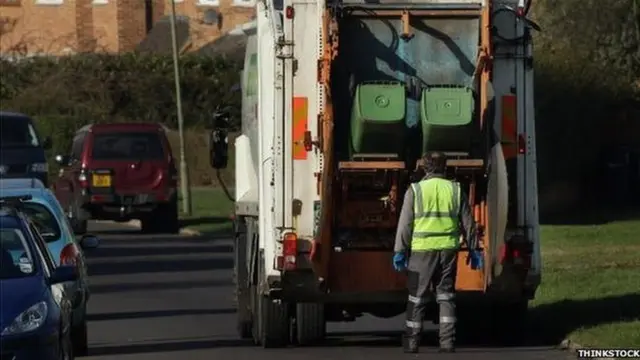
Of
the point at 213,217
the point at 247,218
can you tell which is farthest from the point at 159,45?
the point at 247,218

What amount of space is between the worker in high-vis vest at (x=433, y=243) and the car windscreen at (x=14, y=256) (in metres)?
3.19

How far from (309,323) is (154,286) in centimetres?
788

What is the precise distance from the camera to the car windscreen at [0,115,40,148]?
28453mm

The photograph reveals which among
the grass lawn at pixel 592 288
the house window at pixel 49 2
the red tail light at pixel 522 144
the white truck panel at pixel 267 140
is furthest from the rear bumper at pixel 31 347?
the house window at pixel 49 2

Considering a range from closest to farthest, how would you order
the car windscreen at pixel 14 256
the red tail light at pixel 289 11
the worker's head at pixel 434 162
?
1. the car windscreen at pixel 14 256
2. the worker's head at pixel 434 162
3. the red tail light at pixel 289 11

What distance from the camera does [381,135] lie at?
46.2 feet

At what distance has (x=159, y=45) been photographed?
60.6 metres

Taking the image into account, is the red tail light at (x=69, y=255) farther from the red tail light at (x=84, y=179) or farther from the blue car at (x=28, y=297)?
the red tail light at (x=84, y=179)

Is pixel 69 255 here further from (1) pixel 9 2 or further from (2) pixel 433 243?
(1) pixel 9 2

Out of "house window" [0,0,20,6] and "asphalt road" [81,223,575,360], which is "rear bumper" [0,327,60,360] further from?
"house window" [0,0,20,6]

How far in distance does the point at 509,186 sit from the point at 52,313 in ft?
15.0

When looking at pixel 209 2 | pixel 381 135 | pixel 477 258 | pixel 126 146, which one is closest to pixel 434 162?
pixel 381 135

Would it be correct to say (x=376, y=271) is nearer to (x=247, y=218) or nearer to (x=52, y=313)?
(x=247, y=218)

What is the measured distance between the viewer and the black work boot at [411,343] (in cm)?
1450
